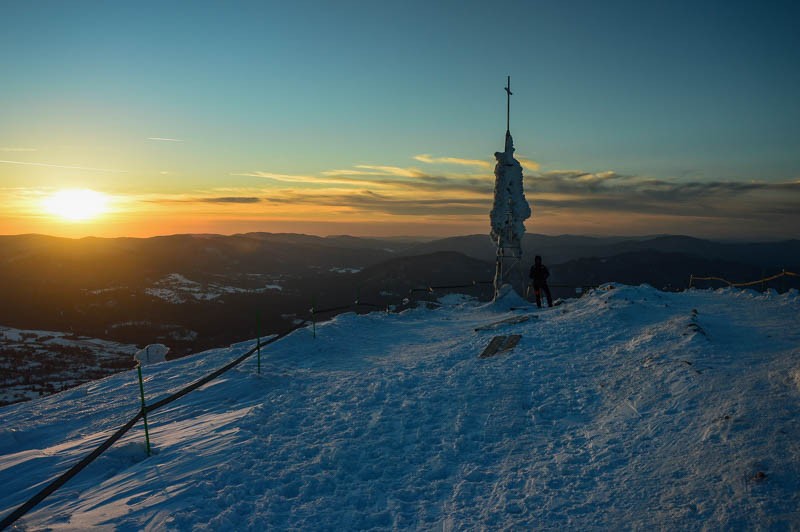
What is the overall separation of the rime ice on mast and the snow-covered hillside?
42.8 ft

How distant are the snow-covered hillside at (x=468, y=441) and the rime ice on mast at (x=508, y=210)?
1305cm

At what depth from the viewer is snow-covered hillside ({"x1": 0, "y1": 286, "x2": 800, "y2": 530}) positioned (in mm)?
5641

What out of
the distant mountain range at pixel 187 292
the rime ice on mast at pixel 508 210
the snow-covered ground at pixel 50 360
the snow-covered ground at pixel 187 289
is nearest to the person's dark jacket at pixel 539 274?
the rime ice on mast at pixel 508 210

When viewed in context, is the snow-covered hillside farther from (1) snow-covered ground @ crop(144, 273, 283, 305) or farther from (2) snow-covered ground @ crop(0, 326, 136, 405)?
(1) snow-covered ground @ crop(144, 273, 283, 305)

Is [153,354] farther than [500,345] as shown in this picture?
Yes

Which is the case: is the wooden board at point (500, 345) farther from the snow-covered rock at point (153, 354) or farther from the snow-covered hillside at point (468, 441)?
the snow-covered rock at point (153, 354)

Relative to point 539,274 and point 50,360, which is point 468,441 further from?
point 50,360

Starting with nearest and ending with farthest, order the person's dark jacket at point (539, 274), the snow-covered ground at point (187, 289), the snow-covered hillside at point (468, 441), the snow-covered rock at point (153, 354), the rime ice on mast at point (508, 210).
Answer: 1. the snow-covered hillside at point (468, 441)
2. the person's dark jacket at point (539, 274)
3. the snow-covered rock at point (153, 354)
4. the rime ice on mast at point (508, 210)
5. the snow-covered ground at point (187, 289)

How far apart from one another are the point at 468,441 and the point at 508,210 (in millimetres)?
20547

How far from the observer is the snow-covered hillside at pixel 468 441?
564 cm

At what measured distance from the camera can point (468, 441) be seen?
7.95 metres

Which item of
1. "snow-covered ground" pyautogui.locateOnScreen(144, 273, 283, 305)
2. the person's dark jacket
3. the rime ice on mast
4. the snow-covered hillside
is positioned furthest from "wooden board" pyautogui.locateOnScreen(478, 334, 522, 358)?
"snow-covered ground" pyautogui.locateOnScreen(144, 273, 283, 305)

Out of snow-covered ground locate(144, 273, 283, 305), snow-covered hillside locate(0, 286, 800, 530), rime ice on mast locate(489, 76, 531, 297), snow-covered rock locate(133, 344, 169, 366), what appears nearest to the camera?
snow-covered hillside locate(0, 286, 800, 530)

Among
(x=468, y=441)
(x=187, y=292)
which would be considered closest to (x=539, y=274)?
(x=468, y=441)
